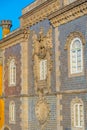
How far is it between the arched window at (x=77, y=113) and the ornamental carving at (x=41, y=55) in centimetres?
288

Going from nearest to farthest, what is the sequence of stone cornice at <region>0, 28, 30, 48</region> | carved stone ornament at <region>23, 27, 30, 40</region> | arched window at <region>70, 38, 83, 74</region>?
arched window at <region>70, 38, 83, 74</region>, carved stone ornament at <region>23, 27, 30, 40</region>, stone cornice at <region>0, 28, 30, 48</region>

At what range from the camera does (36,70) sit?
72.0 feet

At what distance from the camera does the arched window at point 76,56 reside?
58.6 ft

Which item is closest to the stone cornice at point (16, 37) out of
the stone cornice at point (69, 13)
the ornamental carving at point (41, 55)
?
the ornamental carving at point (41, 55)

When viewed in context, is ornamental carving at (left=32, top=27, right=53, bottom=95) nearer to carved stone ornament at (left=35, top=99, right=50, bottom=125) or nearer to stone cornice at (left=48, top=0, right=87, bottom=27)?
carved stone ornament at (left=35, top=99, right=50, bottom=125)

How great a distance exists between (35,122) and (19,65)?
14.5 ft

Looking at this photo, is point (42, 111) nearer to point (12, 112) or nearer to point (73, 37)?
point (12, 112)

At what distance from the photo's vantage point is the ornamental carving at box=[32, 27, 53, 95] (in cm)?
2050

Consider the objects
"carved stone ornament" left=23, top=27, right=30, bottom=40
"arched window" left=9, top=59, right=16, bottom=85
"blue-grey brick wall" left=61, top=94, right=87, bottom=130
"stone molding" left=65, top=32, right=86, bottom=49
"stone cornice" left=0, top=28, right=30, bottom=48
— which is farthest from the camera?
"arched window" left=9, top=59, right=16, bottom=85

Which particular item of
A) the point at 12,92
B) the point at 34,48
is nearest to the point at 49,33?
the point at 34,48

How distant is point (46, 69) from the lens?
68.6ft

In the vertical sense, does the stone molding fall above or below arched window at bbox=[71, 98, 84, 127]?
above

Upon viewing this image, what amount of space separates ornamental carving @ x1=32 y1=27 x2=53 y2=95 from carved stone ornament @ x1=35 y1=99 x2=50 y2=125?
61 cm

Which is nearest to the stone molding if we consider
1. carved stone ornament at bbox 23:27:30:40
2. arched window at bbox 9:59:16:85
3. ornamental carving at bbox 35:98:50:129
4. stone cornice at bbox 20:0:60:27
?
stone cornice at bbox 20:0:60:27
